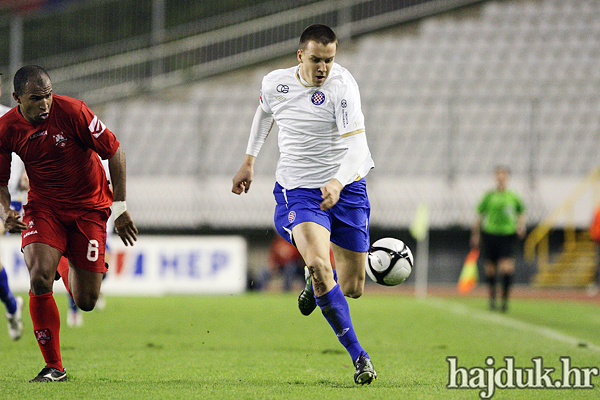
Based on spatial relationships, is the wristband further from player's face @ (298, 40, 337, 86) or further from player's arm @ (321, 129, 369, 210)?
player's face @ (298, 40, 337, 86)

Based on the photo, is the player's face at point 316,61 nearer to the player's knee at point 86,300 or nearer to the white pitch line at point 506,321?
the player's knee at point 86,300

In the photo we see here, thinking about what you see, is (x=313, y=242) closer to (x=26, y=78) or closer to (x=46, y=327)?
(x=46, y=327)

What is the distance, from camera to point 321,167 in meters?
5.81

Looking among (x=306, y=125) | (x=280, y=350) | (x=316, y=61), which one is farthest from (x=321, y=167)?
(x=280, y=350)

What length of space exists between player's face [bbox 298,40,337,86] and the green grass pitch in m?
2.09

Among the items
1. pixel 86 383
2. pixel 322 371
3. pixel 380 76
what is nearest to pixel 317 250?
pixel 322 371

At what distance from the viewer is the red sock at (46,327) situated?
5.32 m

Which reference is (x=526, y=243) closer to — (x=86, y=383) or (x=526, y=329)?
(x=526, y=329)

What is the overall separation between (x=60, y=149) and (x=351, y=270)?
2244 mm

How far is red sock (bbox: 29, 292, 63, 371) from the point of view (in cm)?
532

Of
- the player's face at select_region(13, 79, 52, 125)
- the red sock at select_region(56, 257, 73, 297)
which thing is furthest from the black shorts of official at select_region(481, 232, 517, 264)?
the player's face at select_region(13, 79, 52, 125)

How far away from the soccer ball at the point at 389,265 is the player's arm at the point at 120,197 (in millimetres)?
1725

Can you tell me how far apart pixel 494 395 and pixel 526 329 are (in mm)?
5320

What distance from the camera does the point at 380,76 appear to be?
22.3 metres
